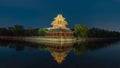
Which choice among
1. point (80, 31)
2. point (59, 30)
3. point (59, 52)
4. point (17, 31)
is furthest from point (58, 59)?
point (17, 31)

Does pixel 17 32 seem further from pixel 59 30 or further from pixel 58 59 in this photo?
pixel 58 59

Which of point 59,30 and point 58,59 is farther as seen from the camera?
point 59,30

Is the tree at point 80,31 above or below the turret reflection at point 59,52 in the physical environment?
above

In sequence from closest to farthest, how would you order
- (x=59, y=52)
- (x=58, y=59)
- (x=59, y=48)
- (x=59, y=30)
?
(x=58, y=59) → (x=59, y=52) → (x=59, y=48) → (x=59, y=30)

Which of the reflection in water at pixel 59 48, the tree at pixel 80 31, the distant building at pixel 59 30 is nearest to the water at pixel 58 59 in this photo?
the reflection in water at pixel 59 48

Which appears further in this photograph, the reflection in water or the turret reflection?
the reflection in water

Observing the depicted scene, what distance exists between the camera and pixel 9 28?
89.2m

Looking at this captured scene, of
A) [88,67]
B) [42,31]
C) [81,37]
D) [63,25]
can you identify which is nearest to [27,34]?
[42,31]

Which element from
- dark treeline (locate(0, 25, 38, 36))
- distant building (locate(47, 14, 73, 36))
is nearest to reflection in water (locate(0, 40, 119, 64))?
distant building (locate(47, 14, 73, 36))

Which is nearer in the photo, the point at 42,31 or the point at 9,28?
the point at 42,31

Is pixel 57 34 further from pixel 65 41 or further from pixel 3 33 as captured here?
pixel 3 33

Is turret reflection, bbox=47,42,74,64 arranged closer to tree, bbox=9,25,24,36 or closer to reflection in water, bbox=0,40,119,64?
reflection in water, bbox=0,40,119,64

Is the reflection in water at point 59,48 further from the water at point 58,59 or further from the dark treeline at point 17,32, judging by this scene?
the dark treeline at point 17,32

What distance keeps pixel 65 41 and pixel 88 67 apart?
40.7m
